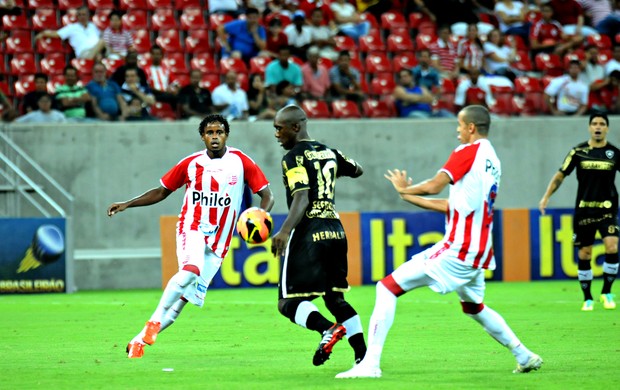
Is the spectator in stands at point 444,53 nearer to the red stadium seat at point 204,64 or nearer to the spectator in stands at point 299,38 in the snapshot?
the spectator in stands at point 299,38

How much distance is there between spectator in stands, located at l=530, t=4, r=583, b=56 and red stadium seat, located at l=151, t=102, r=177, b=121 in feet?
27.5

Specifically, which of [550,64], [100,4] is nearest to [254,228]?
[100,4]

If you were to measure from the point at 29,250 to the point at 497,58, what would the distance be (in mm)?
10749

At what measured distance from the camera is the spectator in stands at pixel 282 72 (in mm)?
20641

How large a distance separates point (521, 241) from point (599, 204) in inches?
208

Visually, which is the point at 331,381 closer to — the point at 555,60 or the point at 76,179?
the point at 76,179

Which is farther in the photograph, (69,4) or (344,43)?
(344,43)

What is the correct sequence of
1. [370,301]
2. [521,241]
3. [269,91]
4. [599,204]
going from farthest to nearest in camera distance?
[269,91] → [521,241] → [370,301] → [599,204]

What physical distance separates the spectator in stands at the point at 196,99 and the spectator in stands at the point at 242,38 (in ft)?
5.19

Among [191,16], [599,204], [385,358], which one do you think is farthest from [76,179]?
[385,358]

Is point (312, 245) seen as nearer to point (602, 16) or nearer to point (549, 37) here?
point (549, 37)

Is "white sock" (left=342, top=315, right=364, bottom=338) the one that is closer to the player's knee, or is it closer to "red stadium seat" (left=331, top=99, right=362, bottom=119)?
the player's knee

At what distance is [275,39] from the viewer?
21.7 metres

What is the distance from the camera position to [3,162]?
19.7 meters
